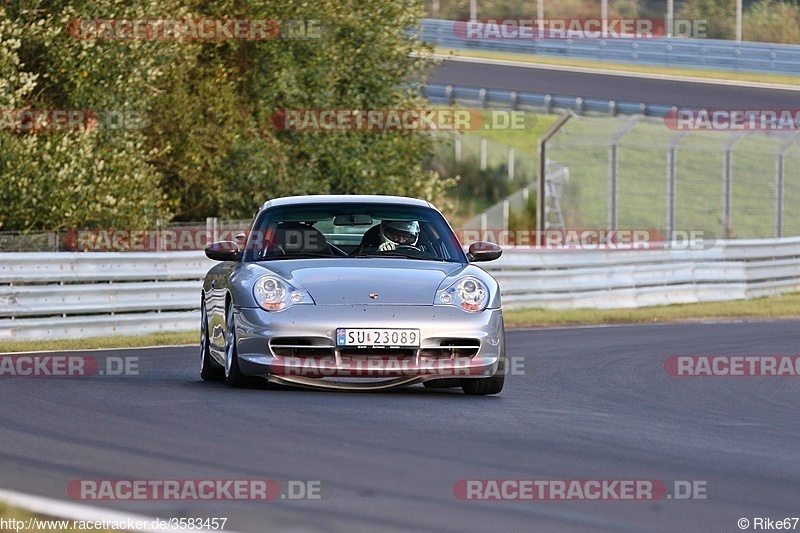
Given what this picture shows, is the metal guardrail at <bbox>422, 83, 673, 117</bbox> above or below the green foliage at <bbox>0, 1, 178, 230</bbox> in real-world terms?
below

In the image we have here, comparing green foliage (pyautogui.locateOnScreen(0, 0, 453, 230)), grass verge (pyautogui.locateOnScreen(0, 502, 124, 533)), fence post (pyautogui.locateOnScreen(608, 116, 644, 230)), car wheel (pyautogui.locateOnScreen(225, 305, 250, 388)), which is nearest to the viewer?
grass verge (pyautogui.locateOnScreen(0, 502, 124, 533))

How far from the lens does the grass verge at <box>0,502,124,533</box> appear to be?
5.05 m

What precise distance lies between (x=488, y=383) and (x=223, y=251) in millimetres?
2159

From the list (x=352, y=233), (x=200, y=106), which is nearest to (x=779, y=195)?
(x=200, y=106)

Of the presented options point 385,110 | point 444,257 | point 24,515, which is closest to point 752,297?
point 385,110

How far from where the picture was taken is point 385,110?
92.8ft

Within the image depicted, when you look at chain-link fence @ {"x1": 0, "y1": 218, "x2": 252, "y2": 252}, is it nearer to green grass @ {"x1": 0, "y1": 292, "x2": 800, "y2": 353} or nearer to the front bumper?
green grass @ {"x1": 0, "y1": 292, "x2": 800, "y2": 353}

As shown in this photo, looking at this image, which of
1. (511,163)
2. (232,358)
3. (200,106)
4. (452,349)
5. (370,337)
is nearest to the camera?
(370,337)

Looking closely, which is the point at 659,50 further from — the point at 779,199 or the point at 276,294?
the point at 276,294

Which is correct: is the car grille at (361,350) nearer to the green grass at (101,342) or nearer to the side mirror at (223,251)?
the side mirror at (223,251)

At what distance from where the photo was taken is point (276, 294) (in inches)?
389

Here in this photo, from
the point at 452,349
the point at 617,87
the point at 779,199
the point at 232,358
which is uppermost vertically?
the point at 452,349

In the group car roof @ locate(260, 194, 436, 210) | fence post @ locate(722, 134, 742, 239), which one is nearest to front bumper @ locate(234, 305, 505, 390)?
car roof @ locate(260, 194, 436, 210)

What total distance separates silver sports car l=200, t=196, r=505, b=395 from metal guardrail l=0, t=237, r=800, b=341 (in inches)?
226
